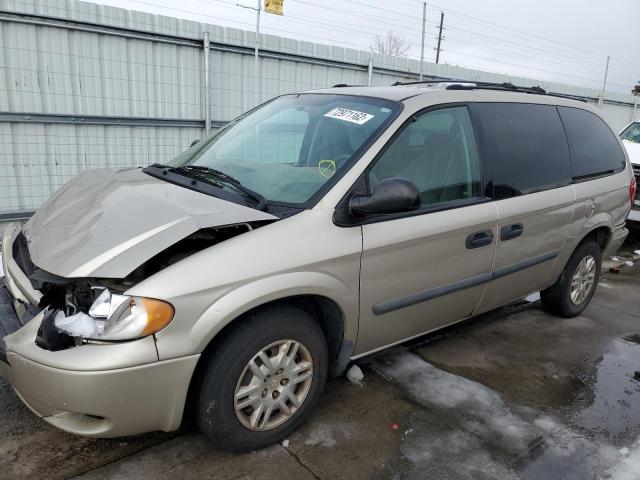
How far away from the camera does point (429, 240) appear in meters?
2.90

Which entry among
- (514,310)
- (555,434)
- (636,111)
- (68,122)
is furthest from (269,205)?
(636,111)

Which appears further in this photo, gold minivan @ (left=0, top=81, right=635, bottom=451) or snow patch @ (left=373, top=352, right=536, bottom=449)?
snow patch @ (left=373, top=352, right=536, bottom=449)

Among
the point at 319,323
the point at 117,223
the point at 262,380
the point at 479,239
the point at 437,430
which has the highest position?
the point at 117,223

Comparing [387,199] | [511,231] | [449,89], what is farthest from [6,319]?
[511,231]

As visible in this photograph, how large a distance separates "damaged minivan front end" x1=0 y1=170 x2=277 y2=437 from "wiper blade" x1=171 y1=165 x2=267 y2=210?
0.43ft

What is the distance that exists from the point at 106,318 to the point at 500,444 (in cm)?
209

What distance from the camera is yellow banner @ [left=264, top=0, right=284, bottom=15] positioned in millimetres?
7379

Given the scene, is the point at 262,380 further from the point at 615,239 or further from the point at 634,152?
the point at 634,152

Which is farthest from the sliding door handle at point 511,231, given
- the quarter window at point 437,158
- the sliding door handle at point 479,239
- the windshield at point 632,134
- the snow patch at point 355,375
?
the windshield at point 632,134

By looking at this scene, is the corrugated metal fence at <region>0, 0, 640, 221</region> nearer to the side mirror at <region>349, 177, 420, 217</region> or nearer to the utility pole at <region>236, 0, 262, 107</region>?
the utility pole at <region>236, 0, 262, 107</region>

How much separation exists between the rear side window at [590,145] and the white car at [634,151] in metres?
2.79

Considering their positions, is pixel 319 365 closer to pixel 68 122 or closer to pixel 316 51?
pixel 68 122

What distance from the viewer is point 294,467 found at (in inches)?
96.8

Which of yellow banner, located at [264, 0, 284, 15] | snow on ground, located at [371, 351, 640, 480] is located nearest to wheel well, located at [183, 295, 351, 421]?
snow on ground, located at [371, 351, 640, 480]
